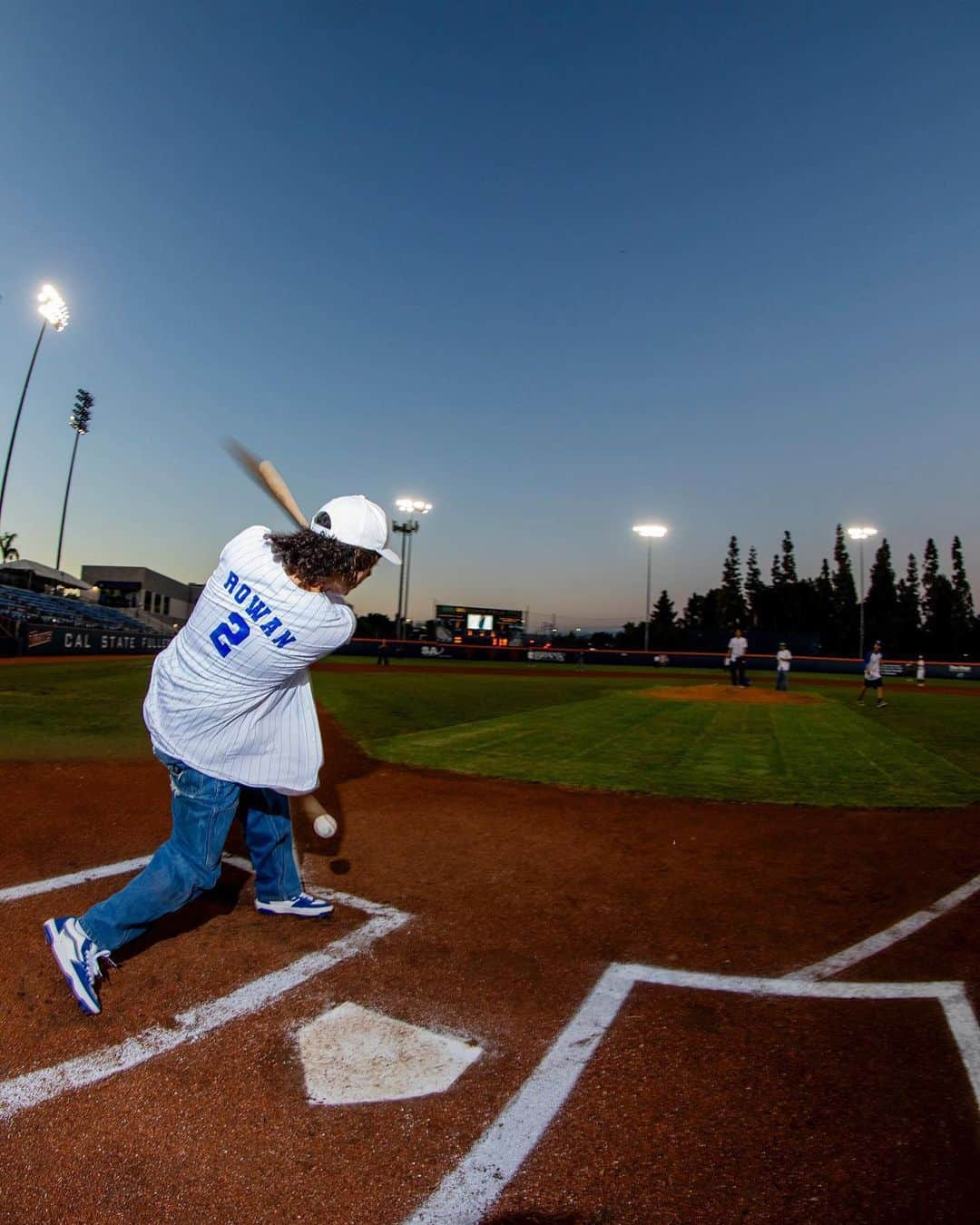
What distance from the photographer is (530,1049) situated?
7.52 feet

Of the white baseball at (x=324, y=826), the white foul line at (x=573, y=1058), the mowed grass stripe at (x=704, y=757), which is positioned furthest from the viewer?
the mowed grass stripe at (x=704, y=757)

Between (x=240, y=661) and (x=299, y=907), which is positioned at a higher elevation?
(x=240, y=661)

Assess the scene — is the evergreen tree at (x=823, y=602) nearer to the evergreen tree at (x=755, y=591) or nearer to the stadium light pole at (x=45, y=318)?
the evergreen tree at (x=755, y=591)

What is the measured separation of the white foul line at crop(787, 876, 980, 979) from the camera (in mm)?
2922

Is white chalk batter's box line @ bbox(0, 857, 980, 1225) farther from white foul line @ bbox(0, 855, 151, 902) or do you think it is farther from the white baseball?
the white baseball

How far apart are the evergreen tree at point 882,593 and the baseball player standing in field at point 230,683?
9574cm

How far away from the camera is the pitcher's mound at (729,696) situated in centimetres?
1784

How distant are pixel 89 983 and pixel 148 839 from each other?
2.24m

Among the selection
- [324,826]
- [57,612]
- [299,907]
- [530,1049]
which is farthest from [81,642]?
[530,1049]

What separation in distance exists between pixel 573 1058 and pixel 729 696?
18108 millimetres

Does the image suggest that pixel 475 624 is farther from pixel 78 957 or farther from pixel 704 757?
pixel 78 957

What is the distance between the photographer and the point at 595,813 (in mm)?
5645

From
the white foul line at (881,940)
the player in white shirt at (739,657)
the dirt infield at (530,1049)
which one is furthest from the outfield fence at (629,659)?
the dirt infield at (530,1049)

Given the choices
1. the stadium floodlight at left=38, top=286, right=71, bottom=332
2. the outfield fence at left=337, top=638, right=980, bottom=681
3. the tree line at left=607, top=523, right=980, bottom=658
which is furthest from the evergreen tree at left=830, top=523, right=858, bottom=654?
the stadium floodlight at left=38, top=286, right=71, bottom=332
